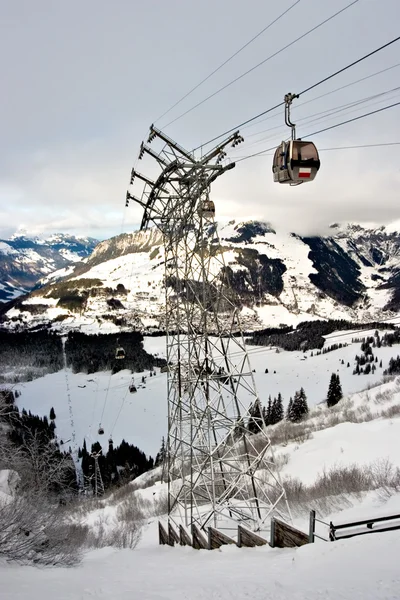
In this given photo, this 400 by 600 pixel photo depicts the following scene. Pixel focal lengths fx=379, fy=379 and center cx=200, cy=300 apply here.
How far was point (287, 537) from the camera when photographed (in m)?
9.82

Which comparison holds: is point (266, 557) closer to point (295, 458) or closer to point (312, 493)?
point (312, 493)

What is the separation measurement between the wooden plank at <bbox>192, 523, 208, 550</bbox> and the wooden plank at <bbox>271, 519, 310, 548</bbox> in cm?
336

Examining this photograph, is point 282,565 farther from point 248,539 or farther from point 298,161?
point 298,161

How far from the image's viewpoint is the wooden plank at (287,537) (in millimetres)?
9516

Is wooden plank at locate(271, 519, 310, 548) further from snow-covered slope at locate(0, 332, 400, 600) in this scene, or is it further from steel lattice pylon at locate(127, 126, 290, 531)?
steel lattice pylon at locate(127, 126, 290, 531)

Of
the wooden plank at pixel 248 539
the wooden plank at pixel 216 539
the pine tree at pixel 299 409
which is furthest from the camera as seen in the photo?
the pine tree at pixel 299 409

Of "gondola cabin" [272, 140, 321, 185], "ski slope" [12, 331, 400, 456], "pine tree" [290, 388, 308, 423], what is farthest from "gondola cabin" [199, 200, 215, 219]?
"ski slope" [12, 331, 400, 456]

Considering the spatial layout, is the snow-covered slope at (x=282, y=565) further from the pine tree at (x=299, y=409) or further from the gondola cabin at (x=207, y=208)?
the pine tree at (x=299, y=409)

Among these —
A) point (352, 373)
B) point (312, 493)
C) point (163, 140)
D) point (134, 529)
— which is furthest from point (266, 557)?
point (352, 373)

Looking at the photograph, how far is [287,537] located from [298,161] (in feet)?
31.4

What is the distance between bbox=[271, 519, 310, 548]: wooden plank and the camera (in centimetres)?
952

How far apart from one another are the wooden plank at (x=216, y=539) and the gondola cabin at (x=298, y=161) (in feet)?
34.9

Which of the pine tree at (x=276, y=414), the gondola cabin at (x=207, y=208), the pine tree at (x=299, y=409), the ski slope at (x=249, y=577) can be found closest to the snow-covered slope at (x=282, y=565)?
the ski slope at (x=249, y=577)

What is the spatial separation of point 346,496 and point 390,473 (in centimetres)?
455
